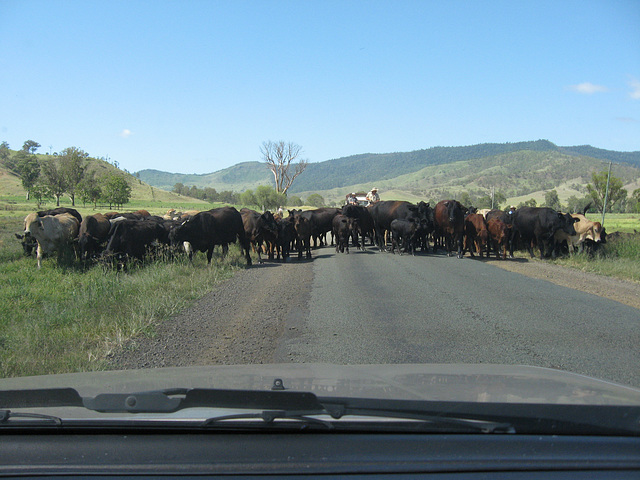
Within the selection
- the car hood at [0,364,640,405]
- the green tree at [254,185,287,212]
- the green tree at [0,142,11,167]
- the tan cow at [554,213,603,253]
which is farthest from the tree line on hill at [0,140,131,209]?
the car hood at [0,364,640,405]

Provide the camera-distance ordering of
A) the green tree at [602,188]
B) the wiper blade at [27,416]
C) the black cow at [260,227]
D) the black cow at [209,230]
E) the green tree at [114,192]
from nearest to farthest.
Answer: the wiper blade at [27,416] < the black cow at [209,230] < the black cow at [260,227] < the green tree at [602,188] < the green tree at [114,192]

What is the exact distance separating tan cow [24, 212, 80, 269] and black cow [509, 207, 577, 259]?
648 inches

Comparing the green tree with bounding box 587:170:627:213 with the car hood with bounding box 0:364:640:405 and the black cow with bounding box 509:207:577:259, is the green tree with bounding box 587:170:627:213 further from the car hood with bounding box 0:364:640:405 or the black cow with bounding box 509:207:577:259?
the car hood with bounding box 0:364:640:405

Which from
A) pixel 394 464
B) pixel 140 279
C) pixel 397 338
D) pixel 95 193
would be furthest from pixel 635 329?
pixel 95 193

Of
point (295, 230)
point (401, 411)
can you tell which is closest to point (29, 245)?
point (295, 230)

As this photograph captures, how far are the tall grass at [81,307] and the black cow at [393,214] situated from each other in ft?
27.1

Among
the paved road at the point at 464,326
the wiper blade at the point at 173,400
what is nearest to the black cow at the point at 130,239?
the paved road at the point at 464,326

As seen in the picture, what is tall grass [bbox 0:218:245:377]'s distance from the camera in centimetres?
700

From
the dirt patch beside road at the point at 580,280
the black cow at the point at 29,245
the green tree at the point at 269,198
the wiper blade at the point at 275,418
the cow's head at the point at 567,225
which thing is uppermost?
the green tree at the point at 269,198

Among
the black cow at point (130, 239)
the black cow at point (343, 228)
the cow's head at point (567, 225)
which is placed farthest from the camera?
the black cow at point (343, 228)

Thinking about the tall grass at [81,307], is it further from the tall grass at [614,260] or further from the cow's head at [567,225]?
the cow's head at [567,225]

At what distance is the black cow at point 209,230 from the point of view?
18.0 meters

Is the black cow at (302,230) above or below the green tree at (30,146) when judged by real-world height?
below

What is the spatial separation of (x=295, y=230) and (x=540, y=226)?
9.45 meters
